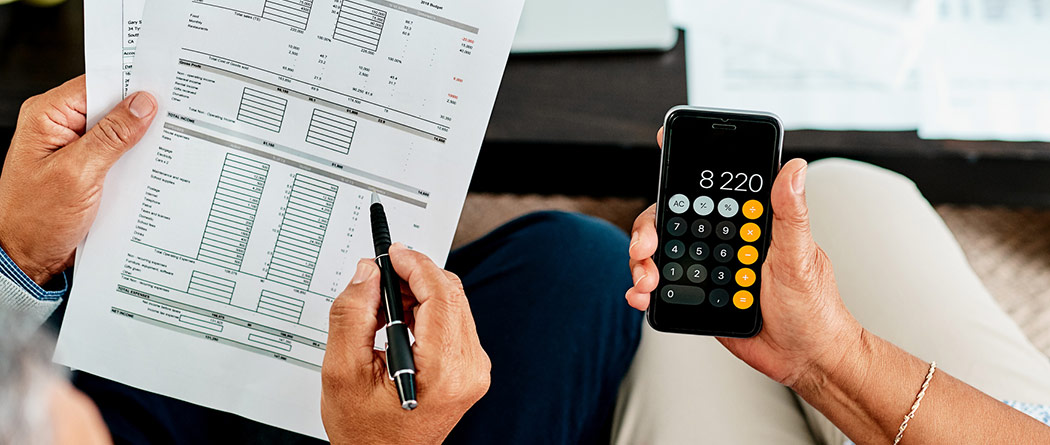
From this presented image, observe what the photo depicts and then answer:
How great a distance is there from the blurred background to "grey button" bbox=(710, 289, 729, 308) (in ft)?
0.92

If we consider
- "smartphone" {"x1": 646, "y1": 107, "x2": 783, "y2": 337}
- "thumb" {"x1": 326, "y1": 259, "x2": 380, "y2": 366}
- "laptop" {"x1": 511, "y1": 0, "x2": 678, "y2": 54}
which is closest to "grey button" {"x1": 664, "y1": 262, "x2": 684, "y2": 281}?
"smartphone" {"x1": 646, "y1": 107, "x2": 783, "y2": 337}

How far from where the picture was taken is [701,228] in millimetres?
552

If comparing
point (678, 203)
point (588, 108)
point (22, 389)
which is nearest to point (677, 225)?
point (678, 203)

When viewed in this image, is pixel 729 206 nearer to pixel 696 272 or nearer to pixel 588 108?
pixel 696 272

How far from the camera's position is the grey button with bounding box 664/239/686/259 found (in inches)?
21.8

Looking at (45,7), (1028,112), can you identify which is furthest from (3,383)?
(1028,112)

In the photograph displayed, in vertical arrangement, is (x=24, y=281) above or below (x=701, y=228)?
below

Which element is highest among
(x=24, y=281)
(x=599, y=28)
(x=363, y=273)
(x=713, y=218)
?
(x=599, y=28)

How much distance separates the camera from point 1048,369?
67 cm

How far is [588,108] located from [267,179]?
369mm

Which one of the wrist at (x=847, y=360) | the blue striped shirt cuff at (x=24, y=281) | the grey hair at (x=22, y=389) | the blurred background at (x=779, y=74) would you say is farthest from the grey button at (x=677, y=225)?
the blue striped shirt cuff at (x=24, y=281)

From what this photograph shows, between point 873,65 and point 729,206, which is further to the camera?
point 873,65

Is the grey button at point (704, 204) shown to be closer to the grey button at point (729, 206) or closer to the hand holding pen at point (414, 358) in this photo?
the grey button at point (729, 206)

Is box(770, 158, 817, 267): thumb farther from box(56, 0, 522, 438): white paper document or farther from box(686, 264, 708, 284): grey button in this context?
box(56, 0, 522, 438): white paper document
